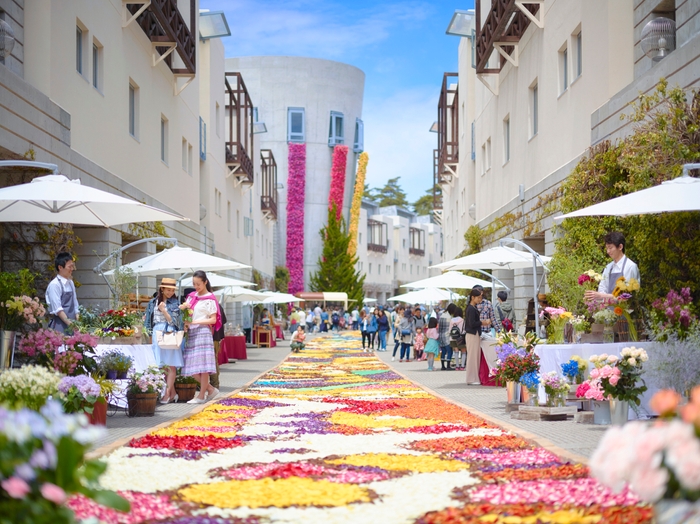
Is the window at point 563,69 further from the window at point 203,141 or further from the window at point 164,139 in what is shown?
the window at point 203,141

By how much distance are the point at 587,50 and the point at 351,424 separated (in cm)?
953

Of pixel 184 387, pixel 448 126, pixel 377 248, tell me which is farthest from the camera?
pixel 377 248

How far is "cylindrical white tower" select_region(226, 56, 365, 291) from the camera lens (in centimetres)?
6569

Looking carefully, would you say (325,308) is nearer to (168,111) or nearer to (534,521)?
(168,111)

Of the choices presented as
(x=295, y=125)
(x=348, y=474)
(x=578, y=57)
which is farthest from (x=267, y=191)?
(x=348, y=474)

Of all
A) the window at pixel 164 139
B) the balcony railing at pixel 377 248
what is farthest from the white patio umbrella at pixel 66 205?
the balcony railing at pixel 377 248

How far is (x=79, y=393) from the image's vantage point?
27.5 feet

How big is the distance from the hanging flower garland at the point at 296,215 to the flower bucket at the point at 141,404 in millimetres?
57207

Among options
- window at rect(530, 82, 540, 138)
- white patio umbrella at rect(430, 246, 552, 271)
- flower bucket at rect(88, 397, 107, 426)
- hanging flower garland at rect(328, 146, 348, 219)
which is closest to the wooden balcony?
window at rect(530, 82, 540, 138)

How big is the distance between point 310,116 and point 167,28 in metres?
46.4

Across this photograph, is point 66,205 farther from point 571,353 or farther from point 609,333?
point 609,333

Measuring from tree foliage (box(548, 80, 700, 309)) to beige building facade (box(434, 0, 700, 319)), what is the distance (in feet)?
1.32

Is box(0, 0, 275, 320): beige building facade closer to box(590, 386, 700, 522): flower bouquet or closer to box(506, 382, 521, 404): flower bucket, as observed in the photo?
box(506, 382, 521, 404): flower bucket

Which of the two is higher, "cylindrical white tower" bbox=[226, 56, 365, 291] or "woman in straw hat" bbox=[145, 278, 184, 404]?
"cylindrical white tower" bbox=[226, 56, 365, 291]
